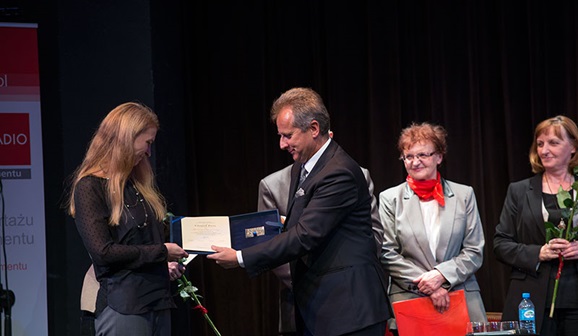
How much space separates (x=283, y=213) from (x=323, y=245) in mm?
725

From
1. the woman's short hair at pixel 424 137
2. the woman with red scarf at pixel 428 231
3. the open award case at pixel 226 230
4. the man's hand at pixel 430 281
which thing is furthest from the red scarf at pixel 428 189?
the open award case at pixel 226 230

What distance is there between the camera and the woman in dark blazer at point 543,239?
413 centimetres

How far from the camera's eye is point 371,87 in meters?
5.91

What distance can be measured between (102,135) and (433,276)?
178 cm

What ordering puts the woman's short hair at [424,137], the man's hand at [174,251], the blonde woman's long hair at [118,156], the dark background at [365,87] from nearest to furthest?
the blonde woman's long hair at [118,156] → the man's hand at [174,251] → the woman's short hair at [424,137] → the dark background at [365,87]

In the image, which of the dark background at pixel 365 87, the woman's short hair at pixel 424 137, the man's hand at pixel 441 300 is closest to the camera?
the man's hand at pixel 441 300

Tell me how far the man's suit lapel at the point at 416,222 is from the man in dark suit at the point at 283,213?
0.17 metres

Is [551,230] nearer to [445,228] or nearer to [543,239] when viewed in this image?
[543,239]

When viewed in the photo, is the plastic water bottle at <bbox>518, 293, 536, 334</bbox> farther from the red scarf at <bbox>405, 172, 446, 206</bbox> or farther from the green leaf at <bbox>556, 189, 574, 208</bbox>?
the red scarf at <bbox>405, 172, 446, 206</bbox>

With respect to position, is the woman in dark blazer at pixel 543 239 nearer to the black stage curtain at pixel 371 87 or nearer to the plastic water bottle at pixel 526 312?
the plastic water bottle at pixel 526 312

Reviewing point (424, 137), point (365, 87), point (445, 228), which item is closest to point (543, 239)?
point (445, 228)

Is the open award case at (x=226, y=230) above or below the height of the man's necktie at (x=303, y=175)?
below

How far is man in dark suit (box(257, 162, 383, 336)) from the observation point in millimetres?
4000

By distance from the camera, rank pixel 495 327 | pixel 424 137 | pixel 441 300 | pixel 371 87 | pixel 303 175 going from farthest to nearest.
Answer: pixel 371 87, pixel 424 137, pixel 441 300, pixel 303 175, pixel 495 327
